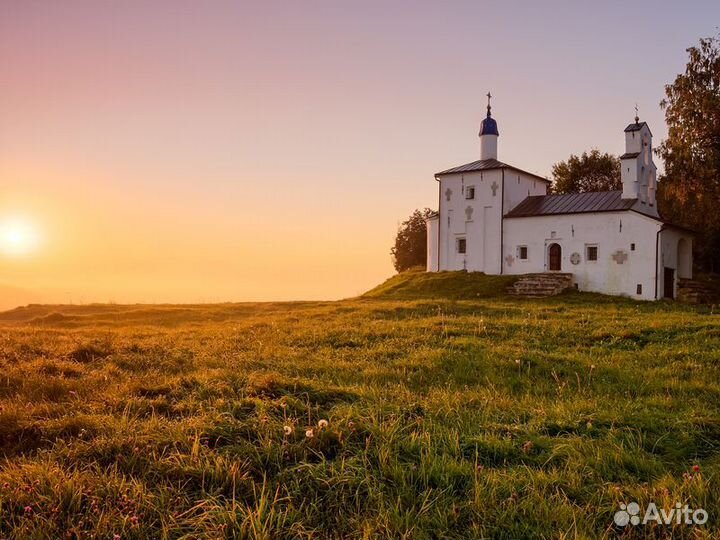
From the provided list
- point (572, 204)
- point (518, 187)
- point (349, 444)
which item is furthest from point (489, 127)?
point (349, 444)

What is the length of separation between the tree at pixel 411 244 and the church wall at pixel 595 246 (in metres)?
22.5

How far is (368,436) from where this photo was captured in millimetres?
5910

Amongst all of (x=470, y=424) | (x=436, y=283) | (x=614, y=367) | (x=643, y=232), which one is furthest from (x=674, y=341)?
(x=436, y=283)

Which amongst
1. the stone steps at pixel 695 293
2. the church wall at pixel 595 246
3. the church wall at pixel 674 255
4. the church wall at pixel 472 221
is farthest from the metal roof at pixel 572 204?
the stone steps at pixel 695 293

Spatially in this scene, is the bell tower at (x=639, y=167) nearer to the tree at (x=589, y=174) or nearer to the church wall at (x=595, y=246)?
the church wall at (x=595, y=246)

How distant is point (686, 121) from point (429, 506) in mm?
34921

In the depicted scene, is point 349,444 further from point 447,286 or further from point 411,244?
point 411,244

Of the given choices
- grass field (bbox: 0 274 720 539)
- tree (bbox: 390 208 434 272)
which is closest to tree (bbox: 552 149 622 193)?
tree (bbox: 390 208 434 272)

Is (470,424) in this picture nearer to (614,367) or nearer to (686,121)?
(614,367)

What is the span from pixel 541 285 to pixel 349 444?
29.7m

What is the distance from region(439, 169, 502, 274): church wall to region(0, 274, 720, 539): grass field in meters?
28.2

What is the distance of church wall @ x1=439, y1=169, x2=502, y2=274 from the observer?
128 ft

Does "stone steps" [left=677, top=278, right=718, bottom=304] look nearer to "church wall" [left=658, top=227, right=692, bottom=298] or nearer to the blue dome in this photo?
"church wall" [left=658, top=227, right=692, bottom=298]

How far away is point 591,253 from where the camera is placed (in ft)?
115
